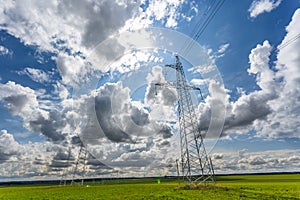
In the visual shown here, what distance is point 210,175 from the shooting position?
1891 inches

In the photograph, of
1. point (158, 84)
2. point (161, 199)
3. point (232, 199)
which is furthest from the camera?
point (158, 84)

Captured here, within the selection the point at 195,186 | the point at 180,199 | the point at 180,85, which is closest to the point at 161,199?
the point at 180,199

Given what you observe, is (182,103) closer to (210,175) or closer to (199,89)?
(199,89)

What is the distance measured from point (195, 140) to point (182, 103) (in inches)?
365

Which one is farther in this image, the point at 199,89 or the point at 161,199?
the point at 199,89

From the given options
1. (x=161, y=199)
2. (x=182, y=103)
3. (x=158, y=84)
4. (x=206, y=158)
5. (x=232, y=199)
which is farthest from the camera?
(x=182, y=103)

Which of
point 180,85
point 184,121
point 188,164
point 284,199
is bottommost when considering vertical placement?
point 284,199

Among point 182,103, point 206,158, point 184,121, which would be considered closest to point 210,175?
point 206,158

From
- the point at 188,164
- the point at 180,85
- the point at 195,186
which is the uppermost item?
the point at 180,85

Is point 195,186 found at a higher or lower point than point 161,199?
higher

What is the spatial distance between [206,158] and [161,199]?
16624 millimetres

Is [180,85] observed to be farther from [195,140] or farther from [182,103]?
[195,140]

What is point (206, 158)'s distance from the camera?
46.5m

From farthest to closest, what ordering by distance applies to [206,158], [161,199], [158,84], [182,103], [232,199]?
[182,103], [158,84], [206,158], [161,199], [232,199]
